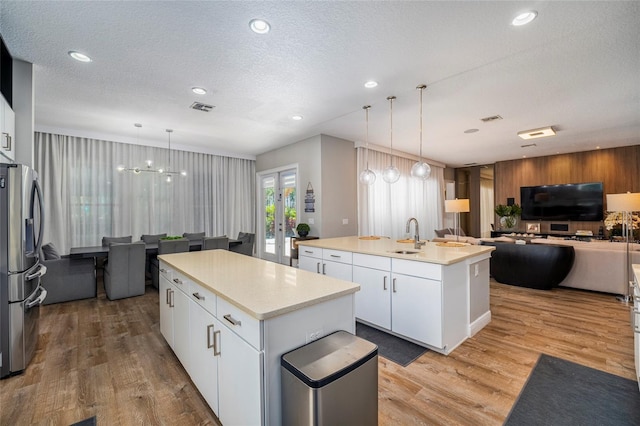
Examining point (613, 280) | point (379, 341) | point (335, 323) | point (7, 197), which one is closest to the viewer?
point (335, 323)

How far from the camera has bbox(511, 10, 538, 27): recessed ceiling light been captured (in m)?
2.08

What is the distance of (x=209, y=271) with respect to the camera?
6.79 feet

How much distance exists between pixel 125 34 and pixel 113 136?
156 inches

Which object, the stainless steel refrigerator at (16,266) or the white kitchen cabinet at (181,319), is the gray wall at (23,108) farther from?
the white kitchen cabinet at (181,319)

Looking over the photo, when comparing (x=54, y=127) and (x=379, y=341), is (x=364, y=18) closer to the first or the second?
(x=379, y=341)

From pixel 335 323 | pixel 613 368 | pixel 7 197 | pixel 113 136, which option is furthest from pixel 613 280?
pixel 113 136

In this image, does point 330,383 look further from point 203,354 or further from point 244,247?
point 244,247

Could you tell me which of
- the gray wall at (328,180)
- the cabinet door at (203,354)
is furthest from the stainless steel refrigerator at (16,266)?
the gray wall at (328,180)

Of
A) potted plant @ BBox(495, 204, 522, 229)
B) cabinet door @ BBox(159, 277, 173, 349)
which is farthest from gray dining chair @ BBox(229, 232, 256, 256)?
potted plant @ BBox(495, 204, 522, 229)

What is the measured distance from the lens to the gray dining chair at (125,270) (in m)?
4.11

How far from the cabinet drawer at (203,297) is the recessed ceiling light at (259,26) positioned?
2.01 m

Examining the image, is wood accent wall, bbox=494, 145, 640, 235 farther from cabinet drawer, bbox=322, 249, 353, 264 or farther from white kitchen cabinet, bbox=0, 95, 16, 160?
white kitchen cabinet, bbox=0, 95, 16, 160

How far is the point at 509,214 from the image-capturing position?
7855 mm

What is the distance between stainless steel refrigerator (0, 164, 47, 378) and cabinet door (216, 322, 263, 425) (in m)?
2.00
